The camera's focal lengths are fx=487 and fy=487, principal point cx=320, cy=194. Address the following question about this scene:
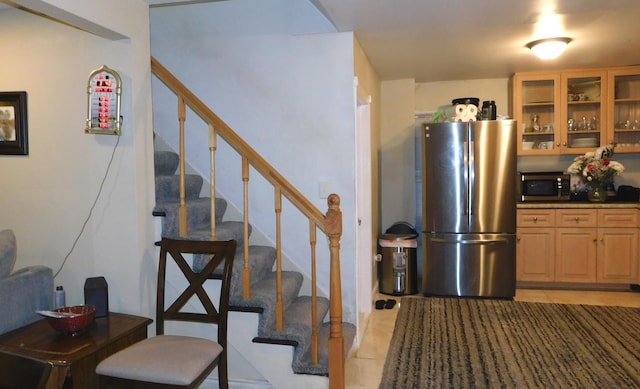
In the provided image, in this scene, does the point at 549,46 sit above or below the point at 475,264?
above

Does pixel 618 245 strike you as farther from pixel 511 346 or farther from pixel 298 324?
pixel 298 324

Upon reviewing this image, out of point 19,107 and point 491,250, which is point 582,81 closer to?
point 491,250

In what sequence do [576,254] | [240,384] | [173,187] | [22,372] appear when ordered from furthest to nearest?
[576,254] → [173,187] → [240,384] → [22,372]

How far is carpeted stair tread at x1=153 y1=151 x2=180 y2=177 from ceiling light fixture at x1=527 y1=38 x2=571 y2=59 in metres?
3.00

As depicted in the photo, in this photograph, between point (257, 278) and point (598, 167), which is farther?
point (598, 167)

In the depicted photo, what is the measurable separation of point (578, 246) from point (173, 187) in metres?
4.07

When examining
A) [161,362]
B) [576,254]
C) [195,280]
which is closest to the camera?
[161,362]

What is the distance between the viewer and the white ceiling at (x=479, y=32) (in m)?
2.99

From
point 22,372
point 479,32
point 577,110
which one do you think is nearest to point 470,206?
point 479,32

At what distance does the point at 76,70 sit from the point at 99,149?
51 cm

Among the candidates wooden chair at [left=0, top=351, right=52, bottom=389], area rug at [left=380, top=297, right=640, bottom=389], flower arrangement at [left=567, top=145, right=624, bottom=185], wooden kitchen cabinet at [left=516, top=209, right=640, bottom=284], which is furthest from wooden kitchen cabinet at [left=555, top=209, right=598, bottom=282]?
wooden chair at [left=0, top=351, right=52, bottom=389]

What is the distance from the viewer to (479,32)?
3615mm

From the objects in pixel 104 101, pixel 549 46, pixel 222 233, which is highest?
pixel 549 46

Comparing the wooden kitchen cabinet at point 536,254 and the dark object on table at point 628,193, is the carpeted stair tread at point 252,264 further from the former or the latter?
the dark object on table at point 628,193
